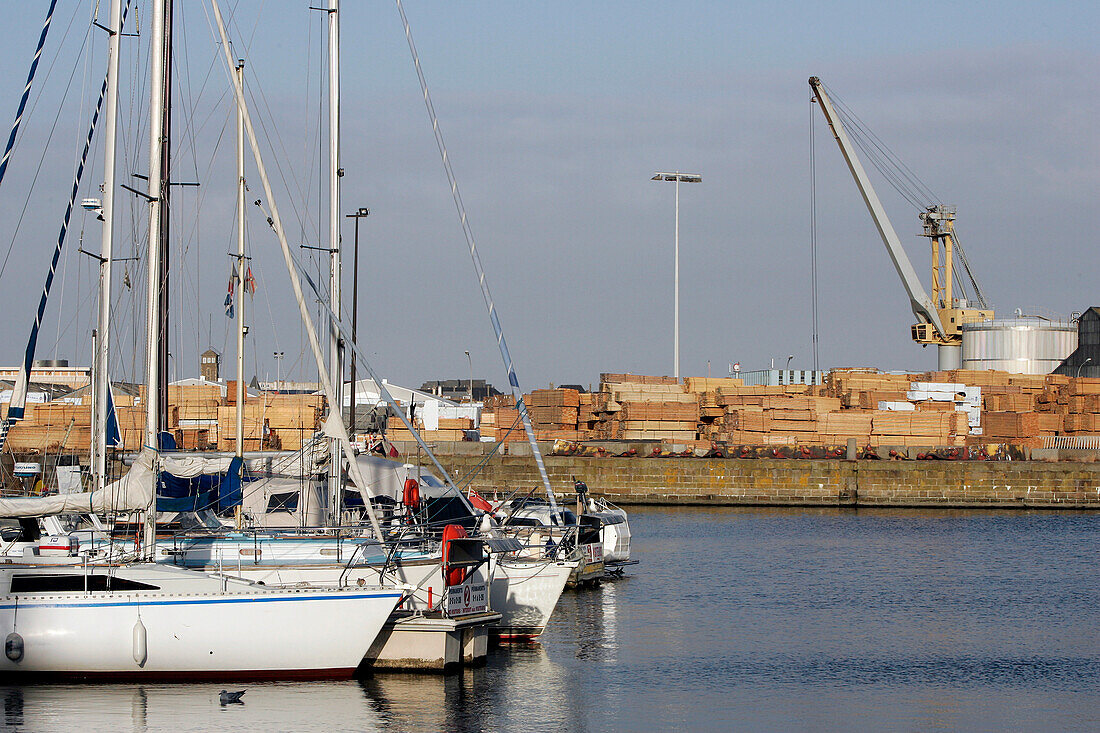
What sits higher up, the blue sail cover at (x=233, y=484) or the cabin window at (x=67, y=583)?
the blue sail cover at (x=233, y=484)

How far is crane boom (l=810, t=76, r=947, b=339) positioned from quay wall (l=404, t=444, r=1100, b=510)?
35.2m

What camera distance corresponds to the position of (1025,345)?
8125 cm

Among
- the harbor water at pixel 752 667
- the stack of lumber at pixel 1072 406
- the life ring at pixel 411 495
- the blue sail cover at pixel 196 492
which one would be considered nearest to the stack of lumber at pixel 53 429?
the harbor water at pixel 752 667

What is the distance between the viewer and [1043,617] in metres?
26.6

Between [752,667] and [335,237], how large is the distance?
1094 cm

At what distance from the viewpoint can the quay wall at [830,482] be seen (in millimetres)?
52594

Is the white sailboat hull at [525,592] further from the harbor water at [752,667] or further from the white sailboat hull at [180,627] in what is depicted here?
the white sailboat hull at [180,627]

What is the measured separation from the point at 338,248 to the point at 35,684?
10.1 meters

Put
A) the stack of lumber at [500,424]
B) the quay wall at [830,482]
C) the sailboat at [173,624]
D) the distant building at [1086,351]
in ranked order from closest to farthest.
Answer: the sailboat at [173,624], the quay wall at [830,482], the stack of lumber at [500,424], the distant building at [1086,351]

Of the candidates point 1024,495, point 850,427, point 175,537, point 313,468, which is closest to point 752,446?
point 850,427

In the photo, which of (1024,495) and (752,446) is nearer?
(1024,495)

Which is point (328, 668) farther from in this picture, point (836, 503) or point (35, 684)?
point (836, 503)

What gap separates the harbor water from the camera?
656 inches

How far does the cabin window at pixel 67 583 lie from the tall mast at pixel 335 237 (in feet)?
15.7
